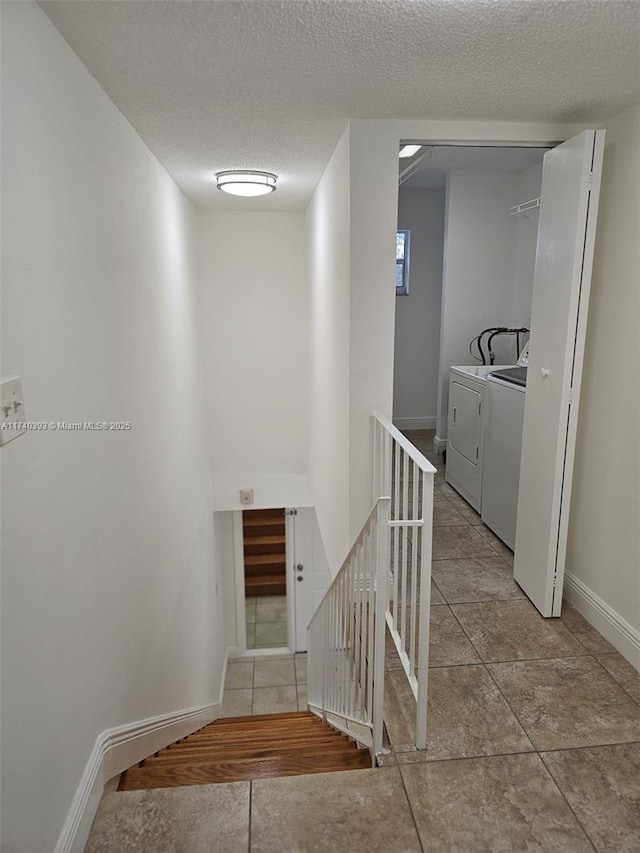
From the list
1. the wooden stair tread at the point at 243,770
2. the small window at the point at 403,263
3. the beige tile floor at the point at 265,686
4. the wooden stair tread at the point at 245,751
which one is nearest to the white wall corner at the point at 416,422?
the small window at the point at 403,263

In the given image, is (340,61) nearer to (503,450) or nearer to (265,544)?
(503,450)

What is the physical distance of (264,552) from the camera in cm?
716

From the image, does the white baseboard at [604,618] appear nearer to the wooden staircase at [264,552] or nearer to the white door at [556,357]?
the white door at [556,357]

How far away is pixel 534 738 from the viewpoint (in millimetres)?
1974

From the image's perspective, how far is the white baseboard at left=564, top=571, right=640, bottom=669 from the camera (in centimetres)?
236

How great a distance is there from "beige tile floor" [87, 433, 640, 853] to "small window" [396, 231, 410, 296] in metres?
4.44

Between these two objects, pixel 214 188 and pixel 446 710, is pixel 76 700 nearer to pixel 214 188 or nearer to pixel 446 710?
pixel 446 710

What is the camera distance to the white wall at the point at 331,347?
2830 mm

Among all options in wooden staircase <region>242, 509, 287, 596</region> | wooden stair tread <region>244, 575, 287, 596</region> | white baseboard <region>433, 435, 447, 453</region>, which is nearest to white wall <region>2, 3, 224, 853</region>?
white baseboard <region>433, 435, 447, 453</region>

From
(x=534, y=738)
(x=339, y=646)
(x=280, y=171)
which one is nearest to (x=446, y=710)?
(x=534, y=738)

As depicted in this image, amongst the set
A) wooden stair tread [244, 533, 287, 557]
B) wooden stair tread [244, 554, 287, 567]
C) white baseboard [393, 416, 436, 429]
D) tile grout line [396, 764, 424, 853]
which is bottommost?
wooden stair tread [244, 554, 287, 567]

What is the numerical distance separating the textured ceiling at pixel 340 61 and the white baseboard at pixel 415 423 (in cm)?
416

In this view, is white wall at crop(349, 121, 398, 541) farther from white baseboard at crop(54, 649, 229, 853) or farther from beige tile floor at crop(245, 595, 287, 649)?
beige tile floor at crop(245, 595, 287, 649)

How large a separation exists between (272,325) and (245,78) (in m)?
3.10
